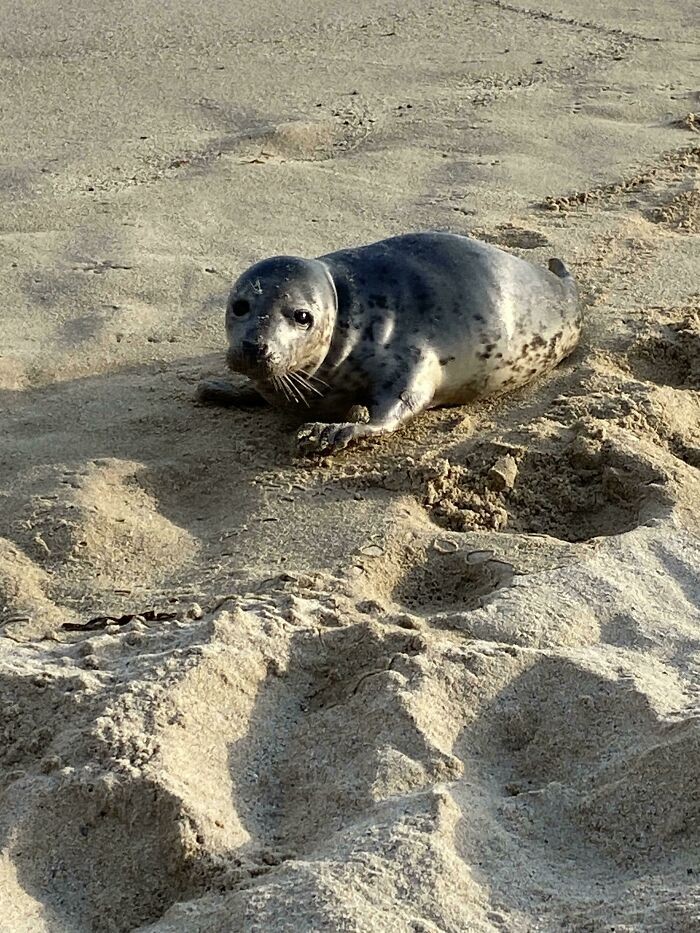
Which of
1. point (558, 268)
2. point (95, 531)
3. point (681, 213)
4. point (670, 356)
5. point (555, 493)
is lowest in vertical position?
point (95, 531)

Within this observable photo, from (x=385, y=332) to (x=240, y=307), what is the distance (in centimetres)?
47

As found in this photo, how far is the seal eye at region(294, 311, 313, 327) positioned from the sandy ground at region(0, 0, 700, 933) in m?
0.33

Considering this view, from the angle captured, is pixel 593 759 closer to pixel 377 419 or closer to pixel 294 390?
pixel 377 419

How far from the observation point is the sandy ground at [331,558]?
1.98 metres

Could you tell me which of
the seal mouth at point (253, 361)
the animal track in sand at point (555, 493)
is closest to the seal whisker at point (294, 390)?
the seal mouth at point (253, 361)

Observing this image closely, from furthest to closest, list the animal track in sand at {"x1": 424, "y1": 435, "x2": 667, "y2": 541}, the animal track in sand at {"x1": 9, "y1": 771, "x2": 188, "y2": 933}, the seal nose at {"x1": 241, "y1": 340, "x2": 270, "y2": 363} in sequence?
the seal nose at {"x1": 241, "y1": 340, "x2": 270, "y2": 363} → the animal track in sand at {"x1": 424, "y1": 435, "x2": 667, "y2": 541} → the animal track in sand at {"x1": 9, "y1": 771, "x2": 188, "y2": 933}

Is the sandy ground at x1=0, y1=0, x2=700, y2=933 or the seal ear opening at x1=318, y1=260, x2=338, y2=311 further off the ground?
the seal ear opening at x1=318, y1=260, x2=338, y2=311

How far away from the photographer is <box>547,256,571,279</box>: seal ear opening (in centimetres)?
452

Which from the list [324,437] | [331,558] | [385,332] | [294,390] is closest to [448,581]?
[331,558]

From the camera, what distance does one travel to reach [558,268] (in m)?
4.59

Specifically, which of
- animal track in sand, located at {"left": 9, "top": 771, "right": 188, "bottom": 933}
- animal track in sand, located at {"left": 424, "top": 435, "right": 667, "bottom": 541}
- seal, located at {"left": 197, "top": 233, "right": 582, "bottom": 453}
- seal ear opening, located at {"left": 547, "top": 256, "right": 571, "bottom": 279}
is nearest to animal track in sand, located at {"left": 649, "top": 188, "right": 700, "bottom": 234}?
seal ear opening, located at {"left": 547, "top": 256, "right": 571, "bottom": 279}

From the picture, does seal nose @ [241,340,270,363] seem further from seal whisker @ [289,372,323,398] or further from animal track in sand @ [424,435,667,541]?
animal track in sand @ [424,435,667,541]

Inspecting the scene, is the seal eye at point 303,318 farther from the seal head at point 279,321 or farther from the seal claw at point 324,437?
the seal claw at point 324,437

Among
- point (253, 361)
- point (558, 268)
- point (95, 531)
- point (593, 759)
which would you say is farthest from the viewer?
point (558, 268)
